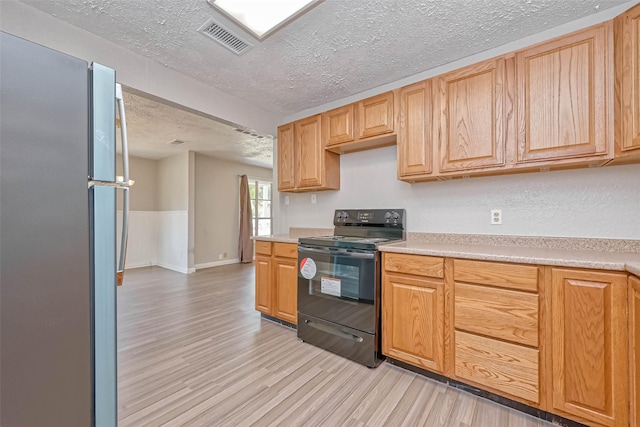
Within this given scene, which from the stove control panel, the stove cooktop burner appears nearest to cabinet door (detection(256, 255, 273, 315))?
the stove cooktop burner

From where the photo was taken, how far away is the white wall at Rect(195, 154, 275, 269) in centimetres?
577

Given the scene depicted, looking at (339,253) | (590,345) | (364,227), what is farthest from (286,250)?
(590,345)

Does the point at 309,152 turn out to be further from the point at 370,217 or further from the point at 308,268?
the point at 308,268

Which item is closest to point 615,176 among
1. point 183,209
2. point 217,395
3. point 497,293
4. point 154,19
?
point 497,293

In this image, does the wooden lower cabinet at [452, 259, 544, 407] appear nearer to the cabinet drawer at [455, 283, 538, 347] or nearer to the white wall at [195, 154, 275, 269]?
the cabinet drawer at [455, 283, 538, 347]

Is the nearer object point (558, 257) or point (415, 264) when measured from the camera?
point (558, 257)

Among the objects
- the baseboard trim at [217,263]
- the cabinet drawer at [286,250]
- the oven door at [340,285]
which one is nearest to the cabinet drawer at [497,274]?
the oven door at [340,285]

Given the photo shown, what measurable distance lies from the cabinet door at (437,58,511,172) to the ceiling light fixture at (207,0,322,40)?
1154 mm

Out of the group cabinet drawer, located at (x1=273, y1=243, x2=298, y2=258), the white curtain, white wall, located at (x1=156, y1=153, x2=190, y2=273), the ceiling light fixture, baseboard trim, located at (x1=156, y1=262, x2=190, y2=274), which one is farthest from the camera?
the white curtain

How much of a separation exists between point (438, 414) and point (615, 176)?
184 centimetres

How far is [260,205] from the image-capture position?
718cm

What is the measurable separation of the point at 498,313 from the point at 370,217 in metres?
1.32

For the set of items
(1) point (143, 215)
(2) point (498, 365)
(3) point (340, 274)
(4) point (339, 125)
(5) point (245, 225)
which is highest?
(4) point (339, 125)

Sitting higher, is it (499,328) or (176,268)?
(499,328)
